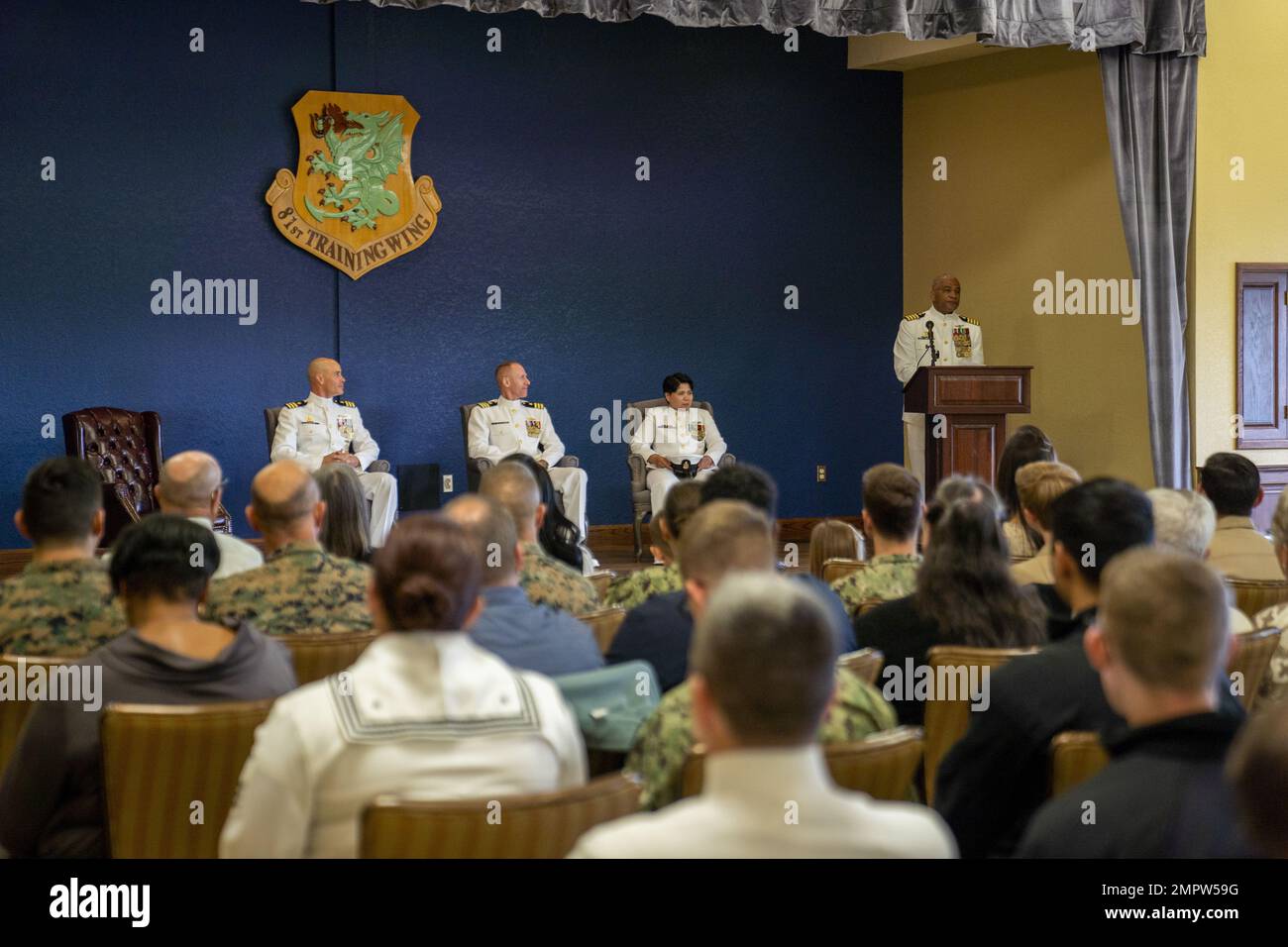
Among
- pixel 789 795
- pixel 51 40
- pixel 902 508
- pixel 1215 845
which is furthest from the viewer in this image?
pixel 51 40

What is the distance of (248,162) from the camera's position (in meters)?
9.05

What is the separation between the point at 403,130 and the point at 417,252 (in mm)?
761

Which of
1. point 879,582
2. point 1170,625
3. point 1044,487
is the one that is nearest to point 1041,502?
point 1044,487

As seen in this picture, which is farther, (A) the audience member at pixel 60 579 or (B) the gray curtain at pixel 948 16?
(B) the gray curtain at pixel 948 16

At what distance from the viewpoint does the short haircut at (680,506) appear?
3.84m

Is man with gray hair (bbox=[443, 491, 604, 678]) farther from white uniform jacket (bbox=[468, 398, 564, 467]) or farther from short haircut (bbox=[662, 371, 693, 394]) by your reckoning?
short haircut (bbox=[662, 371, 693, 394])

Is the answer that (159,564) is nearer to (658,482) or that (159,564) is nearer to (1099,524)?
(1099,524)

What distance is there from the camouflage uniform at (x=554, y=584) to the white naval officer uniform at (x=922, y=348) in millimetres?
5909

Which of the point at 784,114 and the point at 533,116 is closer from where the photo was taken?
the point at 533,116

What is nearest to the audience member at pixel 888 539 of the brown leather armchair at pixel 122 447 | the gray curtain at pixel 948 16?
the gray curtain at pixel 948 16

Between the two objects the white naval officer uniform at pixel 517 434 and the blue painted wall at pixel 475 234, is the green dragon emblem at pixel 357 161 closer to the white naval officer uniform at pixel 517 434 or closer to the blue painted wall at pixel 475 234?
the blue painted wall at pixel 475 234

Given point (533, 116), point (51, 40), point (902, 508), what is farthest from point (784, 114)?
point (902, 508)

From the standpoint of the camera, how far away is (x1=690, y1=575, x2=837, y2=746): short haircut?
1506mm

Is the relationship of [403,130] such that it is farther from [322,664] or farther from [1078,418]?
[322,664]
